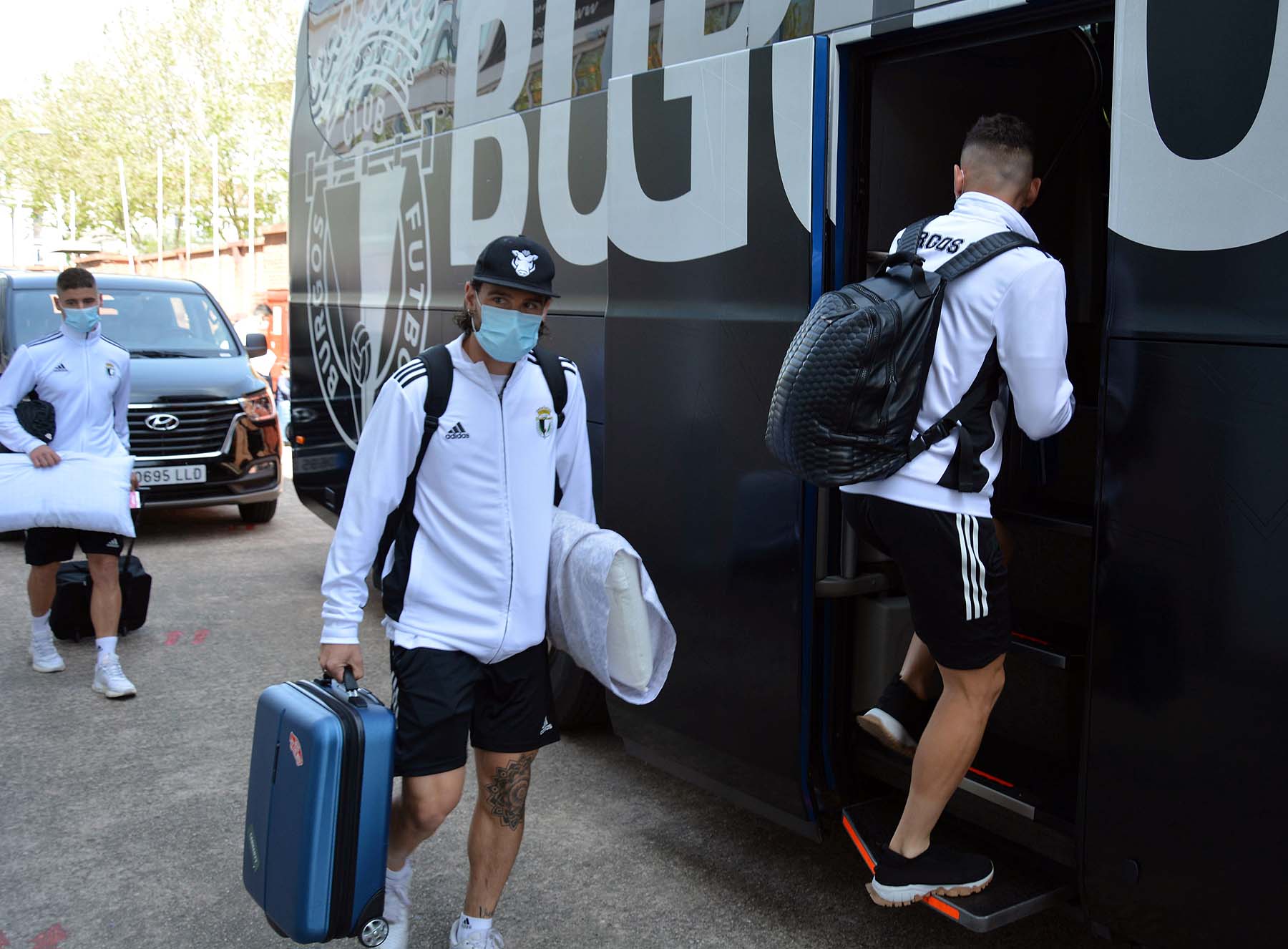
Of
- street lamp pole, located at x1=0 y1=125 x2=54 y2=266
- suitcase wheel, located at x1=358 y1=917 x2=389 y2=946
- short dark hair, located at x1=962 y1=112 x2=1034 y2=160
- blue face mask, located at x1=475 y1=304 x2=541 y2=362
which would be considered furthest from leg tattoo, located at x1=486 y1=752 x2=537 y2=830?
street lamp pole, located at x1=0 y1=125 x2=54 y2=266

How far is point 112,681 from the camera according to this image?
550 centimetres

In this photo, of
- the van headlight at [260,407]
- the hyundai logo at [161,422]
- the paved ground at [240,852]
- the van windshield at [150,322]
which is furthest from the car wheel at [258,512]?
the paved ground at [240,852]

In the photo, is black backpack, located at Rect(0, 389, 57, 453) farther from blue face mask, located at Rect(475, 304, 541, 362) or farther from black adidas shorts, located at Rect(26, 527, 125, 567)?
blue face mask, located at Rect(475, 304, 541, 362)

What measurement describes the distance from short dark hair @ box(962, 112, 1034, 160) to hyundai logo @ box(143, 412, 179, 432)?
7627mm

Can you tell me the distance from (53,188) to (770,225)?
48471mm

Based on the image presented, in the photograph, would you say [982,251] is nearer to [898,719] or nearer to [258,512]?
[898,719]

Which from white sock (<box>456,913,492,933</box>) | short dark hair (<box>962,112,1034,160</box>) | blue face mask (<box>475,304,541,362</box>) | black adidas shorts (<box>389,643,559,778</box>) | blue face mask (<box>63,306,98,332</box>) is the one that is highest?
short dark hair (<box>962,112,1034,160</box>)

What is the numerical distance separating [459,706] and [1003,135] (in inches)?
75.8

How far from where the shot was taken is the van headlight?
377 inches

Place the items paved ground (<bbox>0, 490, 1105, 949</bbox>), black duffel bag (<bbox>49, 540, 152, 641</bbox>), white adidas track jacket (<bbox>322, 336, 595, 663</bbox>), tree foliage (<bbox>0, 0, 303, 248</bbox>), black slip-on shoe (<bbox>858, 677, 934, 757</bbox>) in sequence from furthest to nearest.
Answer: tree foliage (<bbox>0, 0, 303, 248</bbox>) < black duffel bag (<bbox>49, 540, 152, 641</bbox>) < paved ground (<bbox>0, 490, 1105, 949</bbox>) < black slip-on shoe (<bbox>858, 677, 934, 757</bbox>) < white adidas track jacket (<bbox>322, 336, 595, 663</bbox>)

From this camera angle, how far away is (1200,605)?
2.41m

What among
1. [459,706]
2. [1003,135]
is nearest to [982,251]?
[1003,135]

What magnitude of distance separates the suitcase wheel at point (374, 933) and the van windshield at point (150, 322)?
7.79 m

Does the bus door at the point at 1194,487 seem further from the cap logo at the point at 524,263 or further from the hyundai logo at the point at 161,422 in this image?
the hyundai logo at the point at 161,422
